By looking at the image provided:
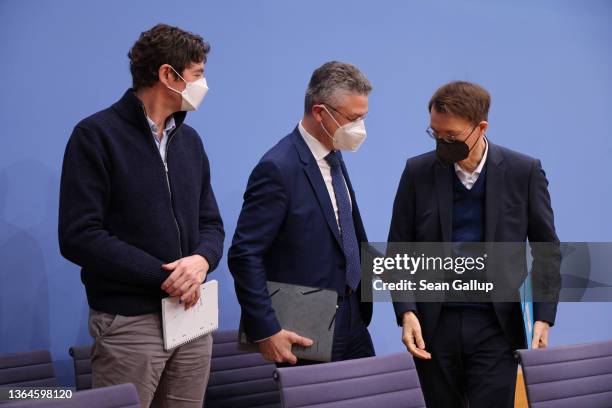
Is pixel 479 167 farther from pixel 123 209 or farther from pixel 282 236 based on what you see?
pixel 123 209

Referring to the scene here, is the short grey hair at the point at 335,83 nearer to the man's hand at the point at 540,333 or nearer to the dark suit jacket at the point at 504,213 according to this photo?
the dark suit jacket at the point at 504,213

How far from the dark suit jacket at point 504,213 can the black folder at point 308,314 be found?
13.0 inches

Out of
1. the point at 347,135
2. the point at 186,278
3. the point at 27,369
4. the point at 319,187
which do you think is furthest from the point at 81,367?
the point at 347,135

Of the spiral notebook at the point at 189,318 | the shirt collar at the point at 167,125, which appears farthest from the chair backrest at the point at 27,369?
the shirt collar at the point at 167,125

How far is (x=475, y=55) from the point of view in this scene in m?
4.15

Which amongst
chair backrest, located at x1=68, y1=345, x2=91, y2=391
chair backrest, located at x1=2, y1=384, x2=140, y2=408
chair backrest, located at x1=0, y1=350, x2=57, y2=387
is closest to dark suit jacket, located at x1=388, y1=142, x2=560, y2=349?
chair backrest, located at x1=2, y1=384, x2=140, y2=408

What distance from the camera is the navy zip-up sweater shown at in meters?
2.07

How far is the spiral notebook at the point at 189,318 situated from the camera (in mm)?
2170

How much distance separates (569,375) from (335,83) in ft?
4.09

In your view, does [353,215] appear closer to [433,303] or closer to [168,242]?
[433,303]

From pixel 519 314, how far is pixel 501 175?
481 millimetres

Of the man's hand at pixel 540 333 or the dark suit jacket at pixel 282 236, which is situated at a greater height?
the dark suit jacket at pixel 282 236

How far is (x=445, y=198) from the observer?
8.13 ft

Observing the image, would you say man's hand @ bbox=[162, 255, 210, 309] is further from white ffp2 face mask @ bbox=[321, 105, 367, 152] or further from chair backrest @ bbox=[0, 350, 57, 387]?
chair backrest @ bbox=[0, 350, 57, 387]
